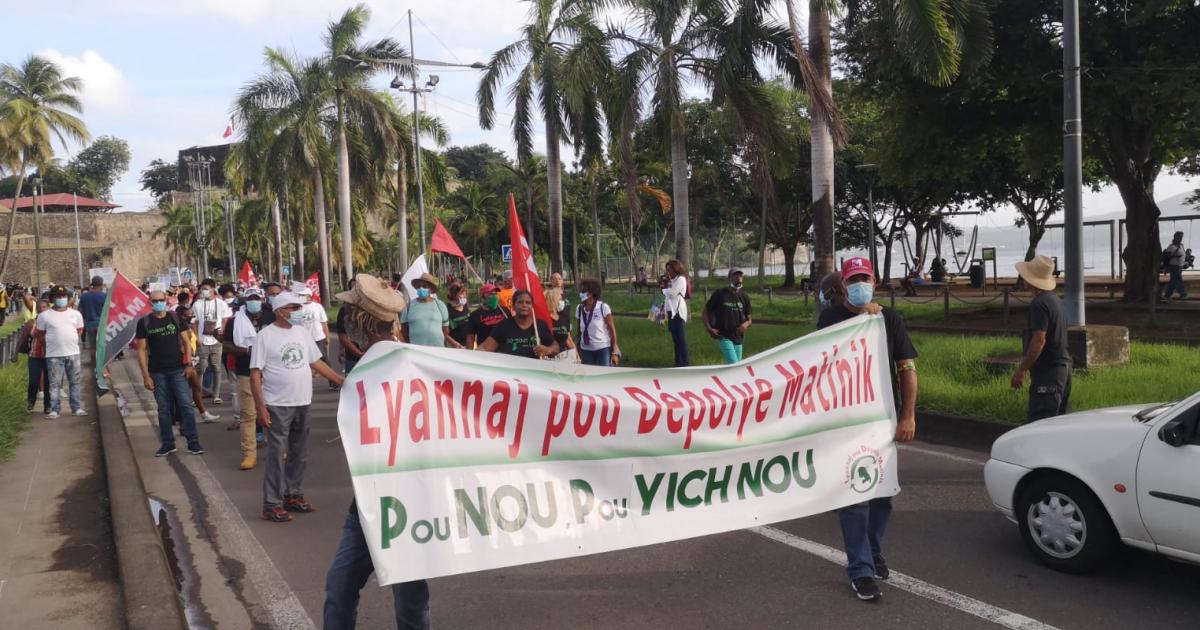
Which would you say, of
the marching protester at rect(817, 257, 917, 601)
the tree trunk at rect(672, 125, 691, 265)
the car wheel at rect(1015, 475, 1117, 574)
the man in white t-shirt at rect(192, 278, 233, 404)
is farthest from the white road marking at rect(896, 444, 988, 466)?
the tree trunk at rect(672, 125, 691, 265)

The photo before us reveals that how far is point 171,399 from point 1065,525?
800cm

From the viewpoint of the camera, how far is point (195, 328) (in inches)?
552

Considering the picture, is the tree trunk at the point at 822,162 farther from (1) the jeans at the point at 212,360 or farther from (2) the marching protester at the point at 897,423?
(2) the marching protester at the point at 897,423

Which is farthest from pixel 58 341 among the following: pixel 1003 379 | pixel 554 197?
pixel 554 197

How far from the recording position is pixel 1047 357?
20.3 feet

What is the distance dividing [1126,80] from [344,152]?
25.1 m

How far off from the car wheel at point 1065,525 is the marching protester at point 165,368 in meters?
7.59

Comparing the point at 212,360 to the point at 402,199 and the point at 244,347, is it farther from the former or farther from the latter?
the point at 402,199

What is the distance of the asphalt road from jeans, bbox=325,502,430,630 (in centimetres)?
93

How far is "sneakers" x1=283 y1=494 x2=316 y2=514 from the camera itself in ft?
22.6

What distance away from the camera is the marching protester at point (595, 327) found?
10422 mm

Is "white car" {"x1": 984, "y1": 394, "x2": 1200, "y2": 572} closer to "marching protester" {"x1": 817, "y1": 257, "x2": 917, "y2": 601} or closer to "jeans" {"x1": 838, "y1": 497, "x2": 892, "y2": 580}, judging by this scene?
"marching protester" {"x1": 817, "y1": 257, "x2": 917, "y2": 601}

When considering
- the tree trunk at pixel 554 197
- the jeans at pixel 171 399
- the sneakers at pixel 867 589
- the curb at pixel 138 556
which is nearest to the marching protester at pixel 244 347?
the jeans at pixel 171 399

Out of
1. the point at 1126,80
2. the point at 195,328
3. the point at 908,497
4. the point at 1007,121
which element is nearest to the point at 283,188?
the point at 195,328
